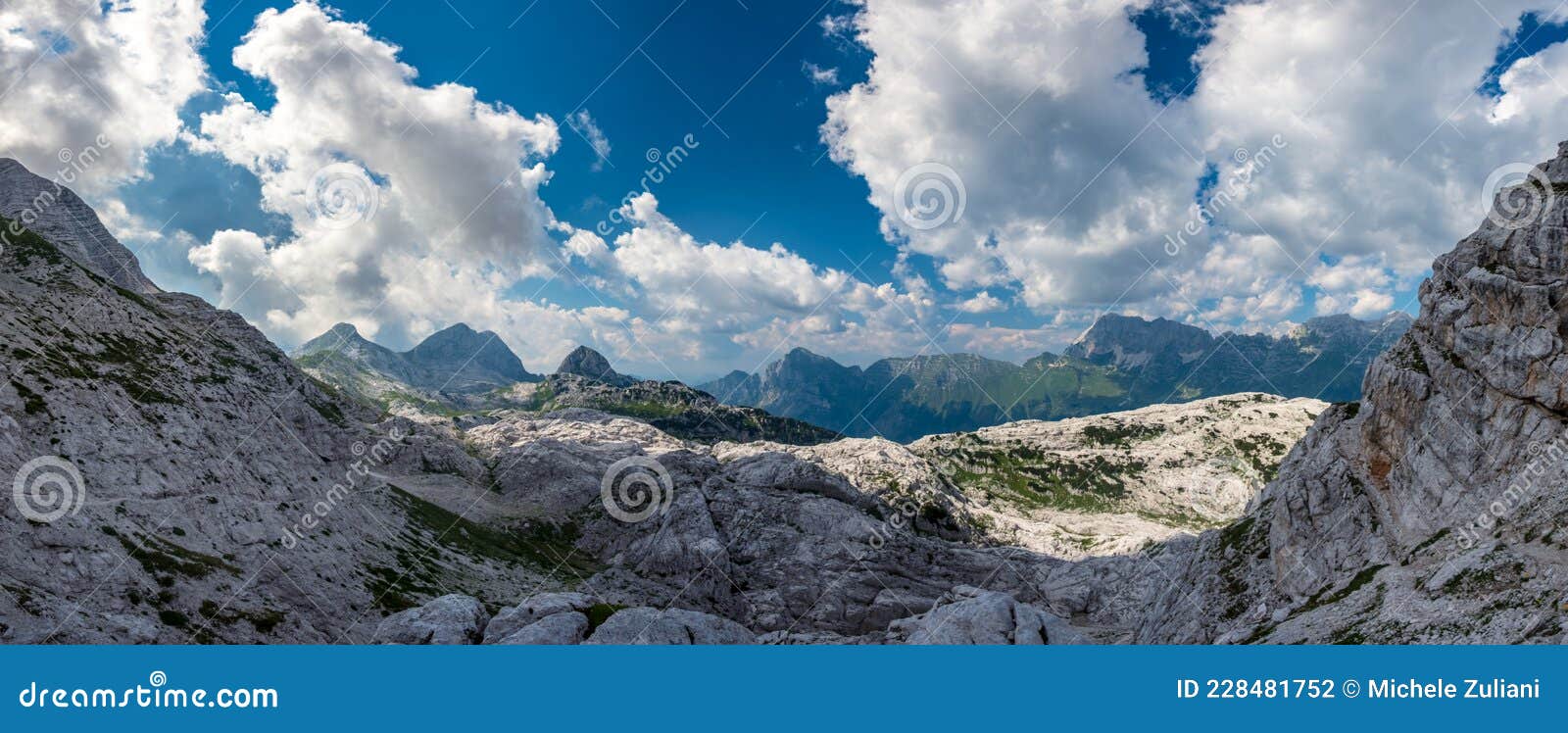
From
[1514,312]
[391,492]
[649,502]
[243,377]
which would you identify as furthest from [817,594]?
[243,377]

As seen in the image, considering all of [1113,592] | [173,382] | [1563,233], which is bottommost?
[1113,592]

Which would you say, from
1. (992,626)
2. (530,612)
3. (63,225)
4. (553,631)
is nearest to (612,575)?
(530,612)

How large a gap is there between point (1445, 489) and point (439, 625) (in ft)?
262

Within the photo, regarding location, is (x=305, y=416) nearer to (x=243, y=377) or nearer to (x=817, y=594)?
(x=243, y=377)

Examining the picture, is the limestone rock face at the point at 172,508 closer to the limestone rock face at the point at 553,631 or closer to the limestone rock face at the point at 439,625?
the limestone rock face at the point at 439,625

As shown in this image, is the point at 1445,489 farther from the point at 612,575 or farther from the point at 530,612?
the point at 612,575

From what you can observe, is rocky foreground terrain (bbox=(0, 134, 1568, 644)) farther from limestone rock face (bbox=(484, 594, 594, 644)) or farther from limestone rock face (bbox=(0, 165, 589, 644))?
limestone rock face (bbox=(0, 165, 589, 644))

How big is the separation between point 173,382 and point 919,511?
177 m

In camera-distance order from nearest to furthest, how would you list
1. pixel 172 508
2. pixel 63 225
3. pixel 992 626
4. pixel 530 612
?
pixel 530 612 < pixel 992 626 < pixel 172 508 < pixel 63 225

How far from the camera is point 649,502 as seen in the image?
179250mm

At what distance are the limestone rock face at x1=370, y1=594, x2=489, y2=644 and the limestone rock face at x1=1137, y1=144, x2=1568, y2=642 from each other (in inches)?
2346

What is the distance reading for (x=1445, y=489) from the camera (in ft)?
161

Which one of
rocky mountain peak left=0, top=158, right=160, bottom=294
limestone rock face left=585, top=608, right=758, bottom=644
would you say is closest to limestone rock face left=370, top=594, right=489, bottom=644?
limestone rock face left=585, top=608, right=758, bottom=644

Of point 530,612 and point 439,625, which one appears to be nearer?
point 439,625
